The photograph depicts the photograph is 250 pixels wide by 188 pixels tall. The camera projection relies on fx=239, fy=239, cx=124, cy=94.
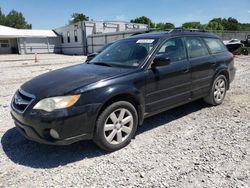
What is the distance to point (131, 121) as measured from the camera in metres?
3.80

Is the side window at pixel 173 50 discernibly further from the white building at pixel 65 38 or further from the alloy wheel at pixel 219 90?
the white building at pixel 65 38

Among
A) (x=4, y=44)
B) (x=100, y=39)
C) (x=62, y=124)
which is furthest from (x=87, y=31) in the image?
(x=62, y=124)

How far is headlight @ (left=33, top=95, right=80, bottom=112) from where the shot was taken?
314 centimetres

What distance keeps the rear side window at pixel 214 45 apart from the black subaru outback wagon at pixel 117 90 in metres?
0.13

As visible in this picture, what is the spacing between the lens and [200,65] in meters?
4.88

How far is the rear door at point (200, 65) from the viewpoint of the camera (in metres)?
4.78

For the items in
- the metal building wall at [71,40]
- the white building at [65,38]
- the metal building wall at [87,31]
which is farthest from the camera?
the metal building wall at [71,40]

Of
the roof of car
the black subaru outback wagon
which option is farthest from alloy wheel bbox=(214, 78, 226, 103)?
the roof of car

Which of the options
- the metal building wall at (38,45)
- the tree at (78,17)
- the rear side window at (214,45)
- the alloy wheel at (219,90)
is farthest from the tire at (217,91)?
the tree at (78,17)

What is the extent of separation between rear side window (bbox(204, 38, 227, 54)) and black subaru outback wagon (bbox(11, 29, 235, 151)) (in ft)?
0.44

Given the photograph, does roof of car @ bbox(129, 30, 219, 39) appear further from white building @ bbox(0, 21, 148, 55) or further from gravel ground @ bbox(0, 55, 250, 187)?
white building @ bbox(0, 21, 148, 55)

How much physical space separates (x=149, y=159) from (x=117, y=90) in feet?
3.58

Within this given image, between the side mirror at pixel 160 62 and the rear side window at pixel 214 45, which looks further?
the rear side window at pixel 214 45

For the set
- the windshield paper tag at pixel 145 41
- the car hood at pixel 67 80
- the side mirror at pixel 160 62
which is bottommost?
the car hood at pixel 67 80
